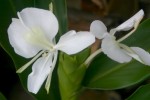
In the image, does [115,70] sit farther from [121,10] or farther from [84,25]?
[121,10]

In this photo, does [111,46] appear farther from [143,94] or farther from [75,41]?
[143,94]

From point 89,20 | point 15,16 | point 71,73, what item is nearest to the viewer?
point 71,73

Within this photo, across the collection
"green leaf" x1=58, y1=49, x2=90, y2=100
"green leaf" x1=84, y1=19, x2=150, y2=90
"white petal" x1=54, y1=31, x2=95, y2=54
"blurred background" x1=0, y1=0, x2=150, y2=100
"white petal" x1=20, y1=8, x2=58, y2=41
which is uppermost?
"white petal" x1=20, y1=8, x2=58, y2=41

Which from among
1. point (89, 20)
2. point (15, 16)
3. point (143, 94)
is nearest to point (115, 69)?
point (143, 94)

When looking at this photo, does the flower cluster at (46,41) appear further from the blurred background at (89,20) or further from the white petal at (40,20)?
the blurred background at (89,20)

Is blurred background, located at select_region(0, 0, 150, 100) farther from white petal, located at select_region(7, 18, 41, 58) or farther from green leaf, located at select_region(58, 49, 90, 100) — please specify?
white petal, located at select_region(7, 18, 41, 58)

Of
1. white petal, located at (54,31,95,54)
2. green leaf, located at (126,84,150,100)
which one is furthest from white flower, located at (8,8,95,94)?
green leaf, located at (126,84,150,100)
